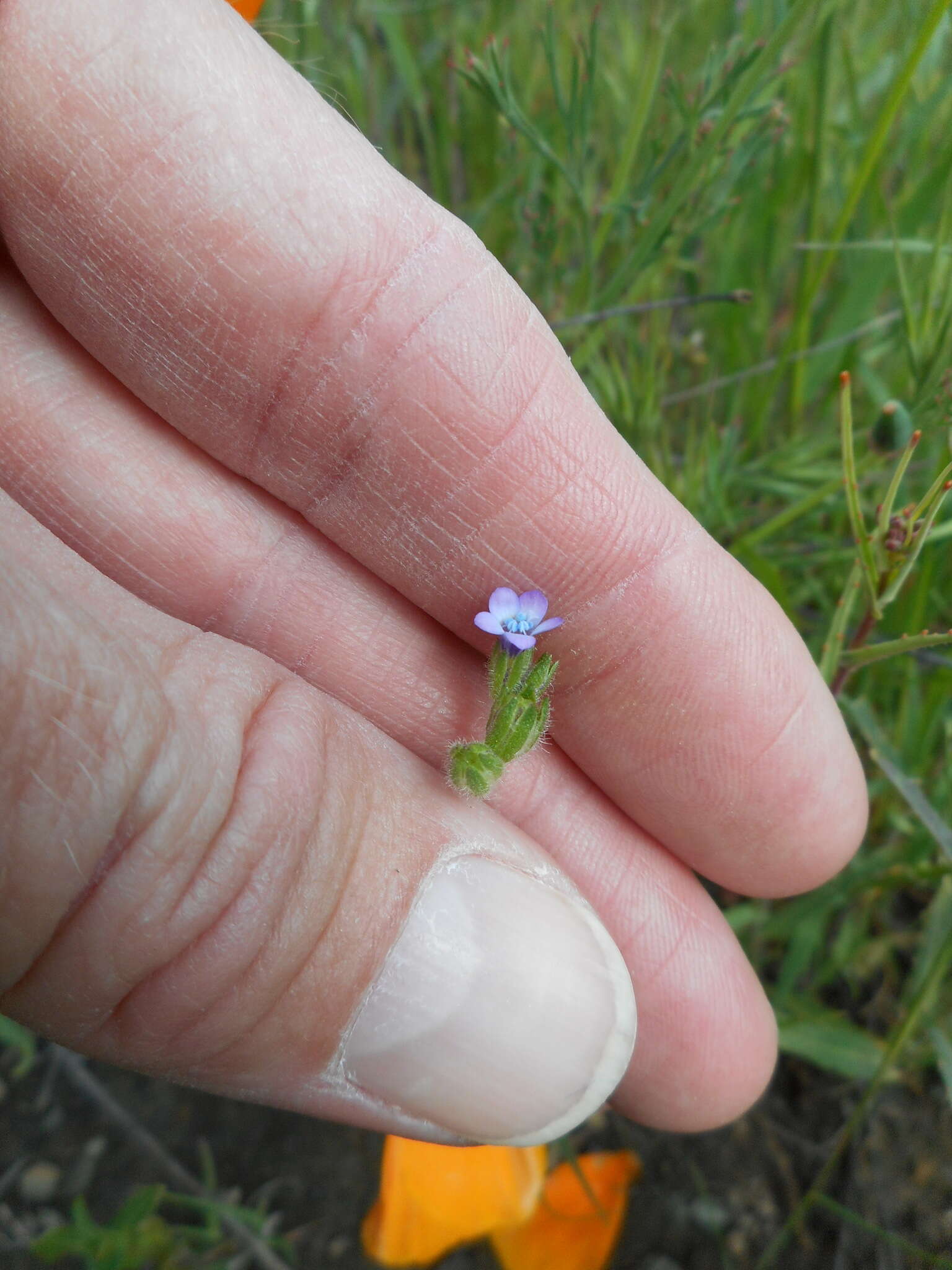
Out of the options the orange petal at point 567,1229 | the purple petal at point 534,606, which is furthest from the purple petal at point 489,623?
the orange petal at point 567,1229

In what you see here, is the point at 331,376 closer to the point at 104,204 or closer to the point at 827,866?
the point at 104,204

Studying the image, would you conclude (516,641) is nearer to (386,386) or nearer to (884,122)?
(386,386)

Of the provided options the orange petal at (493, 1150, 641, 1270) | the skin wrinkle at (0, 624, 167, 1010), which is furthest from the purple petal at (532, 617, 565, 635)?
the orange petal at (493, 1150, 641, 1270)

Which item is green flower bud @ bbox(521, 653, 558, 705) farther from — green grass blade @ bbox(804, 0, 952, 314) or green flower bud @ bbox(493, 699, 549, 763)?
green grass blade @ bbox(804, 0, 952, 314)

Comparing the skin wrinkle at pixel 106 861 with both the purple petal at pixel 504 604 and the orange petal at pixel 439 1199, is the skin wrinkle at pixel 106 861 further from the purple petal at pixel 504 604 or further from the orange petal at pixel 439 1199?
the orange petal at pixel 439 1199

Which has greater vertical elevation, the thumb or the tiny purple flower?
the tiny purple flower

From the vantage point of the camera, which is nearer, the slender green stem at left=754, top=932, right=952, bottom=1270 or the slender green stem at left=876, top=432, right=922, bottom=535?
the slender green stem at left=876, top=432, right=922, bottom=535

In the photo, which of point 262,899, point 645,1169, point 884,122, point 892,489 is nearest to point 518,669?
point 262,899

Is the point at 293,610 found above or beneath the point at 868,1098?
above
